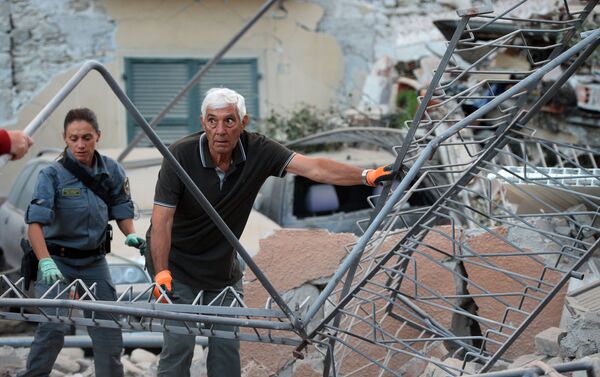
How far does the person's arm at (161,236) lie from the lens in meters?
4.68

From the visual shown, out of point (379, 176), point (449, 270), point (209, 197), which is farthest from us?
point (209, 197)

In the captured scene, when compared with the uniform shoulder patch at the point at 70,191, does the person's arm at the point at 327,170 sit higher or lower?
higher

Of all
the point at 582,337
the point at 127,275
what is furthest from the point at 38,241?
the point at 582,337

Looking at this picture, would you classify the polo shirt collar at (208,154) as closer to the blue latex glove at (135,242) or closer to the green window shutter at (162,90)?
the blue latex glove at (135,242)

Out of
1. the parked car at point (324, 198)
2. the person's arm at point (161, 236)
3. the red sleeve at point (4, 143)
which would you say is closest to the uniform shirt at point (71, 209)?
the person's arm at point (161, 236)

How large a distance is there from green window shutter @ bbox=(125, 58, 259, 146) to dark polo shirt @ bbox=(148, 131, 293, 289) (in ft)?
27.1

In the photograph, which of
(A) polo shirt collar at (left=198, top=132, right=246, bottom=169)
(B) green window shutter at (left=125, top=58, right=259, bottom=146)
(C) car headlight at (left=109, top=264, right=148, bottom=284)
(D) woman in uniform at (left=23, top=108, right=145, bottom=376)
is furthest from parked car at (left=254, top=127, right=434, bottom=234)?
(B) green window shutter at (left=125, top=58, right=259, bottom=146)

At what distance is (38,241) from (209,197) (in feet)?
3.06

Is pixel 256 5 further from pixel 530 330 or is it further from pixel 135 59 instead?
pixel 530 330

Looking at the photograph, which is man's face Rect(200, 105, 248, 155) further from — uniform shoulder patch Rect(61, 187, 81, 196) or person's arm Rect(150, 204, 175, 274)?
uniform shoulder patch Rect(61, 187, 81, 196)

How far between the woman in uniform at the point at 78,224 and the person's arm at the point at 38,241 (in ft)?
0.04

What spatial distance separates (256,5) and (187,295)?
886 centimetres

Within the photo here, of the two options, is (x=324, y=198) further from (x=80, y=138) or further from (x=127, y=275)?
(x=80, y=138)

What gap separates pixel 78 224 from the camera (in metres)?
5.29
